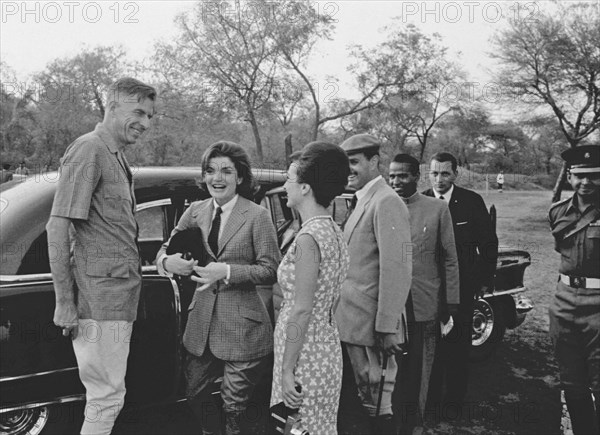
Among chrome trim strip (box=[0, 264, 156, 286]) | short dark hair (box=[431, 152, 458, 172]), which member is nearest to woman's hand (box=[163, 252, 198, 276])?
chrome trim strip (box=[0, 264, 156, 286])

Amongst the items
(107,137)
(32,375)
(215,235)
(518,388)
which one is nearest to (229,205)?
(215,235)

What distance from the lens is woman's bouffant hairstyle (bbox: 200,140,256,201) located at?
3.21m

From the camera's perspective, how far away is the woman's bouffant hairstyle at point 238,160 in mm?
3213

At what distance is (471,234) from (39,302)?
3042 mm

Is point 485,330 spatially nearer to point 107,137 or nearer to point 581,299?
point 581,299

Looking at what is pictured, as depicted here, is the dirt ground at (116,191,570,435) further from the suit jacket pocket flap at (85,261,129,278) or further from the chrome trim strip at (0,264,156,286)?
the suit jacket pocket flap at (85,261,129,278)

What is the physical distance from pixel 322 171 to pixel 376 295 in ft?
2.87

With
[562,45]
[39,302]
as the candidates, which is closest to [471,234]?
[39,302]

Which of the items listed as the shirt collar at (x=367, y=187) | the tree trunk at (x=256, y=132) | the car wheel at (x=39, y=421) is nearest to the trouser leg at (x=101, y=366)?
the car wheel at (x=39, y=421)

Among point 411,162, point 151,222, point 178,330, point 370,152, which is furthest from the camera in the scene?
point 151,222

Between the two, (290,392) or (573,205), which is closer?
(290,392)

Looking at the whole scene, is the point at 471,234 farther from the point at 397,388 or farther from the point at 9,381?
the point at 9,381

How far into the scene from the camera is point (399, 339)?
3188mm

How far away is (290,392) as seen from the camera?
2512mm
